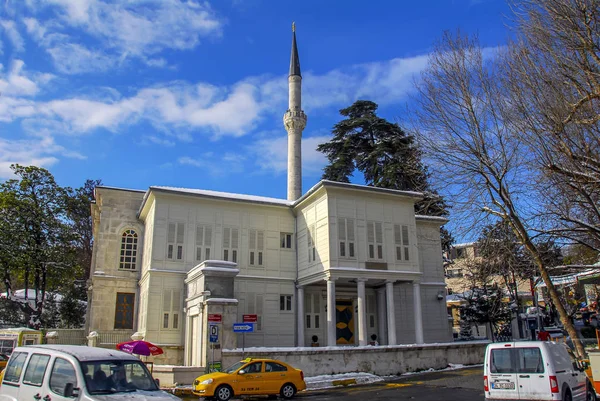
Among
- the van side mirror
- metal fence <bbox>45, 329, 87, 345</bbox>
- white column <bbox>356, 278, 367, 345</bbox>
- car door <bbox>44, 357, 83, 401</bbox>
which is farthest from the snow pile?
metal fence <bbox>45, 329, 87, 345</bbox>

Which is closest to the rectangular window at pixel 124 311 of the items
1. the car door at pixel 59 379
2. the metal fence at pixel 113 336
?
the metal fence at pixel 113 336

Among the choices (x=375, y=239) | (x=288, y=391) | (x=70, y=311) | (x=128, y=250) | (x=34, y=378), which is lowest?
(x=288, y=391)

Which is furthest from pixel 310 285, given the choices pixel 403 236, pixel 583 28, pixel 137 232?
pixel 583 28

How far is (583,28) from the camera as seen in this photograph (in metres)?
11.4

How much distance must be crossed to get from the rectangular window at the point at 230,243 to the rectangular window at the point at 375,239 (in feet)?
23.4

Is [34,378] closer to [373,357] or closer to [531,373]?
[531,373]

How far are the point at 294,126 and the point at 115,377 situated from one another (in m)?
34.6

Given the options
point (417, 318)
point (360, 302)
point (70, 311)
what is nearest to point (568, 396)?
point (360, 302)

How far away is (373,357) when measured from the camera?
70.4ft

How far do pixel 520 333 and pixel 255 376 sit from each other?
36727mm

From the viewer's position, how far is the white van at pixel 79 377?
23.5 ft

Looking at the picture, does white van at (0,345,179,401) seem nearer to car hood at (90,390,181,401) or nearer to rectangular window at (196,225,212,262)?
car hood at (90,390,181,401)

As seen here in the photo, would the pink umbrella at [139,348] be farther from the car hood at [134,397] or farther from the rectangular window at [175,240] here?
the car hood at [134,397]

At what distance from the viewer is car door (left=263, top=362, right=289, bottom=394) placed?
1562cm
